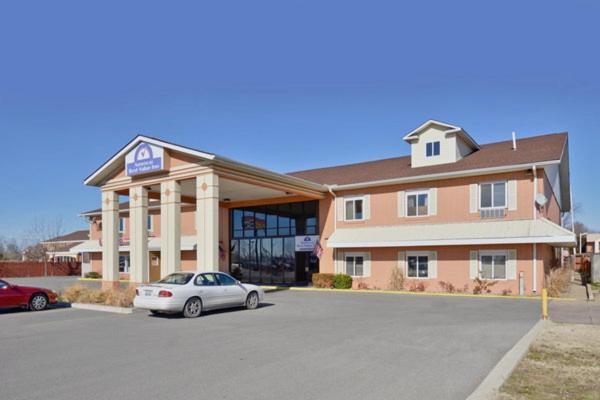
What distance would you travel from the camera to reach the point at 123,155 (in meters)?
22.2

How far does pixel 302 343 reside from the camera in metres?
9.61

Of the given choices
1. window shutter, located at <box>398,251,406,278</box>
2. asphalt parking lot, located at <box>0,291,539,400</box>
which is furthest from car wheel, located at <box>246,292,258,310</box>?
window shutter, located at <box>398,251,406,278</box>

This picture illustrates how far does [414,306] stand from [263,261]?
14788mm

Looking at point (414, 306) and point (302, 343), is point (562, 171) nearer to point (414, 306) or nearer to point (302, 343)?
point (414, 306)

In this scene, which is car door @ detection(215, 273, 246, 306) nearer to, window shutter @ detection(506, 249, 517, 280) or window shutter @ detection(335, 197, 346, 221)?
window shutter @ detection(335, 197, 346, 221)

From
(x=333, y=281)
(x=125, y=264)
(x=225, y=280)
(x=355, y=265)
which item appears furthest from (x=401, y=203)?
(x=125, y=264)

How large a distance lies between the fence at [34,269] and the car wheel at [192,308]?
39397 mm

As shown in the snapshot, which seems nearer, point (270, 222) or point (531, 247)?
point (531, 247)

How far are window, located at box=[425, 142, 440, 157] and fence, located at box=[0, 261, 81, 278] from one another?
38449 mm

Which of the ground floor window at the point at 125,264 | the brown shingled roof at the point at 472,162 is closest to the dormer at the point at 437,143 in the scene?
the brown shingled roof at the point at 472,162

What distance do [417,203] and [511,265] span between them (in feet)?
17.2

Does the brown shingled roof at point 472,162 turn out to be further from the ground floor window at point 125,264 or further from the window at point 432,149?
the ground floor window at point 125,264

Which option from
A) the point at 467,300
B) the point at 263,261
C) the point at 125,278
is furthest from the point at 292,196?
the point at 125,278

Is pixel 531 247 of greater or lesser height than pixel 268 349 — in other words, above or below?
above
